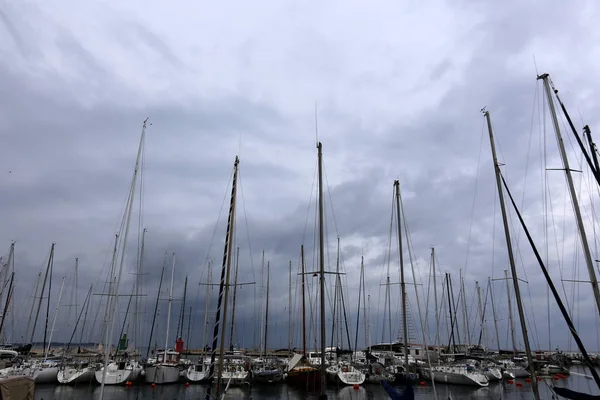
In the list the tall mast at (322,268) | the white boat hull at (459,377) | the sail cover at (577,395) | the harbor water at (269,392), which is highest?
the tall mast at (322,268)

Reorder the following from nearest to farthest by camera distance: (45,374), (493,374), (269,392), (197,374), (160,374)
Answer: (269,392)
(45,374)
(160,374)
(197,374)
(493,374)

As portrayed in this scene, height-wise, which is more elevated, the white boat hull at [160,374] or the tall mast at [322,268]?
the tall mast at [322,268]

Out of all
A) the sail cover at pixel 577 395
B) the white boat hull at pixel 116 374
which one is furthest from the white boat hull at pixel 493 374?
the white boat hull at pixel 116 374

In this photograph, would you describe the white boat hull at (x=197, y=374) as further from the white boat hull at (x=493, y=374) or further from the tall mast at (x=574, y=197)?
the tall mast at (x=574, y=197)

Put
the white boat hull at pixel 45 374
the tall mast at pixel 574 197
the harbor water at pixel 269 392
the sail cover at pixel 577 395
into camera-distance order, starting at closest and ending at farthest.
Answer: the sail cover at pixel 577 395
the tall mast at pixel 574 197
the harbor water at pixel 269 392
the white boat hull at pixel 45 374

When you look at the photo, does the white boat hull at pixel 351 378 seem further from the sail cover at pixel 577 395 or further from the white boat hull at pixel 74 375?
the sail cover at pixel 577 395

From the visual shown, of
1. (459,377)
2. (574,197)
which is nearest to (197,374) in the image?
(459,377)

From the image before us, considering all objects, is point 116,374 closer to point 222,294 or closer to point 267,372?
point 267,372

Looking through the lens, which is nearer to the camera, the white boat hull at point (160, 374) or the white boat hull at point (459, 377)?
the white boat hull at point (160, 374)

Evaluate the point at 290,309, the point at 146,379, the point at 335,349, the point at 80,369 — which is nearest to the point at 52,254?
the point at 80,369

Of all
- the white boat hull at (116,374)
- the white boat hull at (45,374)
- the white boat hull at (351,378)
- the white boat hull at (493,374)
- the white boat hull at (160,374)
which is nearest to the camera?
the white boat hull at (116,374)

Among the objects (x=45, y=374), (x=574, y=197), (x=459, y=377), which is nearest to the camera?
(x=574, y=197)

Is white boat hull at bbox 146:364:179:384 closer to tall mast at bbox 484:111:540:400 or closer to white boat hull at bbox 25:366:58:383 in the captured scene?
white boat hull at bbox 25:366:58:383

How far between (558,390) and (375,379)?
38461mm
